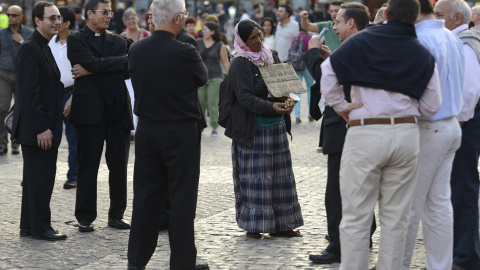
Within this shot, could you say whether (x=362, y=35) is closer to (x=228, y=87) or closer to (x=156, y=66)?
(x=156, y=66)

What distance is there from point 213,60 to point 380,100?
31.5 ft

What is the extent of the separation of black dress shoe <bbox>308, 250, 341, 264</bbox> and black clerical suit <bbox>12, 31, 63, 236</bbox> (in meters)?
2.36

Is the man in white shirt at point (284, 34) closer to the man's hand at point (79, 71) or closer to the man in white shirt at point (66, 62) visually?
the man in white shirt at point (66, 62)

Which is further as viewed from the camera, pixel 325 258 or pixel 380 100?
pixel 325 258

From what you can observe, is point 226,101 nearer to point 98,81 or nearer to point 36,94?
point 98,81

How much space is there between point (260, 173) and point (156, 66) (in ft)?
6.23

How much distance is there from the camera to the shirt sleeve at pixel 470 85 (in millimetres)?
6020

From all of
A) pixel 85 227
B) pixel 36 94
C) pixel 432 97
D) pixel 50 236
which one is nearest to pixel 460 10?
pixel 432 97

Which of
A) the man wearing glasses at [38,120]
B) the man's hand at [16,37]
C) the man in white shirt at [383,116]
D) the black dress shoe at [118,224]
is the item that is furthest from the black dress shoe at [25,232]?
the man's hand at [16,37]

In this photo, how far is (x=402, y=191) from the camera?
537 cm

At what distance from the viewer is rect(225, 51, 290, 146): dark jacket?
7.20m

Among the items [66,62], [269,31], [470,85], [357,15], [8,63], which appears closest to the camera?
[470,85]

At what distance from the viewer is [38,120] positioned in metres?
7.34

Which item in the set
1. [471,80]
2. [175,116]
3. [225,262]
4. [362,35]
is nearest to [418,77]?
[362,35]
